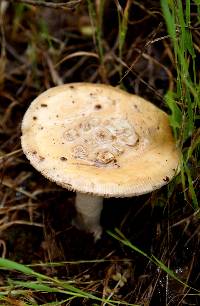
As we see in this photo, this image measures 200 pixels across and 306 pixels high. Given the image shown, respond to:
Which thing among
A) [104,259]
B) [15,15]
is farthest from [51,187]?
[15,15]

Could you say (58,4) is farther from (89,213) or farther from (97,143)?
(89,213)

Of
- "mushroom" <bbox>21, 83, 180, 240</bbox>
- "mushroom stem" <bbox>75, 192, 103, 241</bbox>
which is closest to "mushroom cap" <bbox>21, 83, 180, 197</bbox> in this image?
"mushroom" <bbox>21, 83, 180, 240</bbox>

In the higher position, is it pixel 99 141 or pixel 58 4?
pixel 58 4

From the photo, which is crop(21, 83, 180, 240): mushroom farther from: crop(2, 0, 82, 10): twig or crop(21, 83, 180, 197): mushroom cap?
crop(2, 0, 82, 10): twig

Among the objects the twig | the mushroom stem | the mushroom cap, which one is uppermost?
the twig

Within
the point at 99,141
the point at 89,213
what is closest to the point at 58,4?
the point at 99,141

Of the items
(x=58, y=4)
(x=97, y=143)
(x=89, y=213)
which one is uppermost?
(x=58, y=4)

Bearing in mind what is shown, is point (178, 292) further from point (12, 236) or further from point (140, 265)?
point (12, 236)
